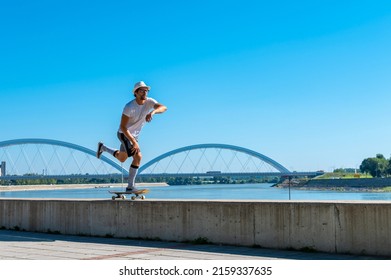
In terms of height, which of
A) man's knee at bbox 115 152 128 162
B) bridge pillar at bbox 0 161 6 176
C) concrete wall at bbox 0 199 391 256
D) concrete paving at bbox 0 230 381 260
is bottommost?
concrete paving at bbox 0 230 381 260

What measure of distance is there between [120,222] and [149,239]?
979mm

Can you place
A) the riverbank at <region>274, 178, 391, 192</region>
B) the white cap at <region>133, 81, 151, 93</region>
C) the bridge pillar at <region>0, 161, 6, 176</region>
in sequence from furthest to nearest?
the bridge pillar at <region>0, 161, 6, 176</region>
the riverbank at <region>274, 178, 391, 192</region>
the white cap at <region>133, 81, 151, 93</region>

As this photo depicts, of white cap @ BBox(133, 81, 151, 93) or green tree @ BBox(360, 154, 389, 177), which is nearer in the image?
white cap @ BBox(133, 81, 151, 93)

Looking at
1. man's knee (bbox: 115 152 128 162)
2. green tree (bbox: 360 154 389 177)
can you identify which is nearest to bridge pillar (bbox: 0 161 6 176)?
green tree (bbox: 360 154 389 177)

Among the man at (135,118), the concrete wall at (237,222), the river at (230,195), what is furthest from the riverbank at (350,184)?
the man at (135,118)

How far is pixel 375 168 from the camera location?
17662 centimetres

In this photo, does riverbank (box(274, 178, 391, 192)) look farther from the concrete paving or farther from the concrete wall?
the concrete paving

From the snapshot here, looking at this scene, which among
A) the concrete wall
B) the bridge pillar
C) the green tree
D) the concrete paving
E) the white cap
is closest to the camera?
the concrete wall

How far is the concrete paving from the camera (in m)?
8.79

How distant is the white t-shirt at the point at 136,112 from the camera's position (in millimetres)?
11547

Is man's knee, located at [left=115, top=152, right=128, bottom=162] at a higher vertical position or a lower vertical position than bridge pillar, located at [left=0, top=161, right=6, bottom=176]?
lower

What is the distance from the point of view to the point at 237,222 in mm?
10203

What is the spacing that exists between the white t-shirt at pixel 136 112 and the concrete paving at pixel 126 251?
2490 mm

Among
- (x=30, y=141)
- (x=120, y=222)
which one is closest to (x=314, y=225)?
(x=120, y=222)
